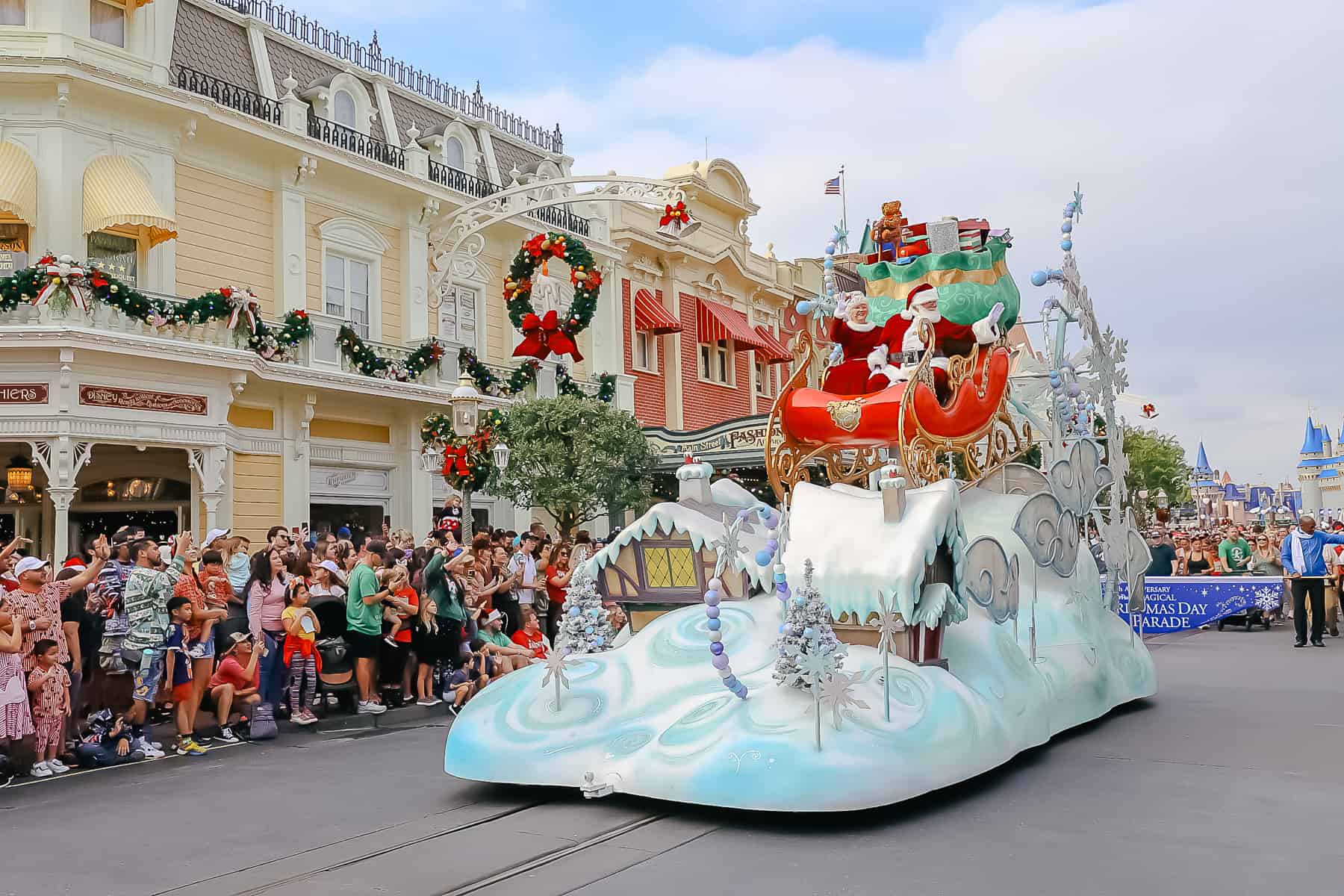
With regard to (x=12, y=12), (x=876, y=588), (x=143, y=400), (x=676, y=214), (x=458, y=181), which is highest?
(x=12, y=12)

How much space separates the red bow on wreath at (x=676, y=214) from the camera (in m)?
15.8

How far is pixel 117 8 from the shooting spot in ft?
55.0

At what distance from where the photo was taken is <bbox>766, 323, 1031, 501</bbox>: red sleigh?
918cm

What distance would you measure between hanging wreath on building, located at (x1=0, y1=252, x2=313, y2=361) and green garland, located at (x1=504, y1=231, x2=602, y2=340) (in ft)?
11.0

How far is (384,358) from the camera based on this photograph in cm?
1956

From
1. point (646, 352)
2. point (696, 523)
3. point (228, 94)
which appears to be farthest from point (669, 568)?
point (646, 352)

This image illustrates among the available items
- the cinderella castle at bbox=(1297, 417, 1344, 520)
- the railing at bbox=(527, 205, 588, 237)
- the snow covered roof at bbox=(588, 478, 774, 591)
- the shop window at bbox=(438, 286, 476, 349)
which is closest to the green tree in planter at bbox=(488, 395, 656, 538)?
the shop window at bbox=(438, 286, 476, 349)

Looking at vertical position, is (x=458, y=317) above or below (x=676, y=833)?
above

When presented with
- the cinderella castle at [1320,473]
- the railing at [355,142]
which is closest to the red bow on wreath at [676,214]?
the railing at [355,142]

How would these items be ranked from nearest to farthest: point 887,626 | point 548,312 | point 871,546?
point 887,626, point 871,546, point 548,312

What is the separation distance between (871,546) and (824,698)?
1554 millimetres

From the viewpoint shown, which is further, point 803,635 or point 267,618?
point 267,618

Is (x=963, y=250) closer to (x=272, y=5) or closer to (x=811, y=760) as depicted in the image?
(x=811, y=760)

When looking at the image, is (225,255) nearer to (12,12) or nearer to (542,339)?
(12,12)
